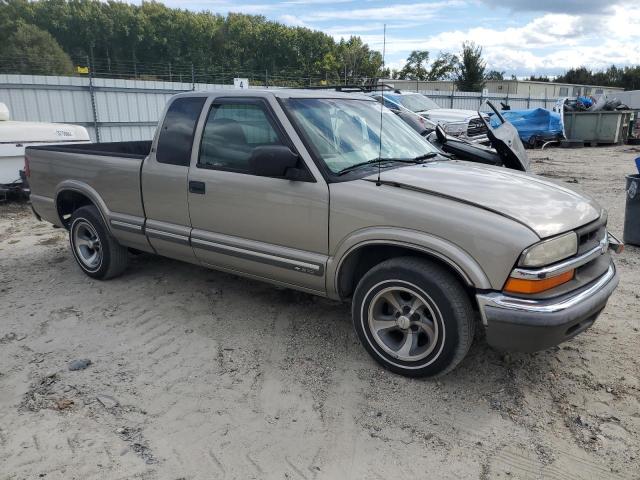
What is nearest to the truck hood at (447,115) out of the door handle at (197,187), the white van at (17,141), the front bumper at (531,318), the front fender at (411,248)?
the white van at (17,141)

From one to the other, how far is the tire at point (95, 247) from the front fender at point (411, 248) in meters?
2.67

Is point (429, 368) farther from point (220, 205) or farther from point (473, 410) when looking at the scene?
point (220, 205)

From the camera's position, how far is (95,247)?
17.8 ft

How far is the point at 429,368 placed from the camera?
3307 millimetres

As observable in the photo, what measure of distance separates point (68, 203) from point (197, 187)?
2.35 m

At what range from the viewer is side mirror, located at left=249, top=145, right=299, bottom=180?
3.54 metres

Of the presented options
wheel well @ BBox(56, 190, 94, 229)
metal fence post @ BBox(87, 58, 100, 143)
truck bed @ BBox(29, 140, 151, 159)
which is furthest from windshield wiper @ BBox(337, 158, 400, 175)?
metal fence post @ BBox(87, 58, 100, 143)

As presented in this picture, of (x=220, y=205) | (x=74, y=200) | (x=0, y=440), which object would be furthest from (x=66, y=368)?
(x=74, y=200)

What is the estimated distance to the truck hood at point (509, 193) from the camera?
3.08 metres

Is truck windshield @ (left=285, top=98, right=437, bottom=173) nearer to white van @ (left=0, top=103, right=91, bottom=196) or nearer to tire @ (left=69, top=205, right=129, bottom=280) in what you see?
tire @ (left=69, top=205, right=129, bottom=280)

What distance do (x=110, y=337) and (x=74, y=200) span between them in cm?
220

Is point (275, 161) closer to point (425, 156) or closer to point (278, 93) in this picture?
point (278, 93)

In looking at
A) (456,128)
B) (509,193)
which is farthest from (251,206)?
(456,128)

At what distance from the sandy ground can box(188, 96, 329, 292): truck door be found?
616 mm
